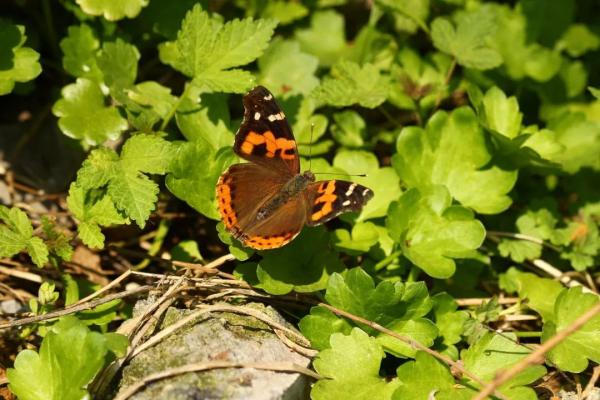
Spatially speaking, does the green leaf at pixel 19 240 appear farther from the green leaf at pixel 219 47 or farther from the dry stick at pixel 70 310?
the green leaf at pixel 219 47

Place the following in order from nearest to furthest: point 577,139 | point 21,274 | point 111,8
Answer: point 21,274
point 111,8
point 577,139

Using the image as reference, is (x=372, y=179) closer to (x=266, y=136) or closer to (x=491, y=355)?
(x=266, y=136)

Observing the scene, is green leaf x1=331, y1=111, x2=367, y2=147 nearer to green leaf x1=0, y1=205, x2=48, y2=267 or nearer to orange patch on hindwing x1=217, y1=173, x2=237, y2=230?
orange patch on hindwing x1=217, y1=173, x2=237, y2=230

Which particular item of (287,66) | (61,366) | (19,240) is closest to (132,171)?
(19,240)

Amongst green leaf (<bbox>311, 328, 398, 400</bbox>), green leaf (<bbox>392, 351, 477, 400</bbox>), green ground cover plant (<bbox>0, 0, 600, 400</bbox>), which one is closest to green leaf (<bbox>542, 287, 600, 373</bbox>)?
green ground cover plant (<bbox>0, 0, 600, 400</bbox>)

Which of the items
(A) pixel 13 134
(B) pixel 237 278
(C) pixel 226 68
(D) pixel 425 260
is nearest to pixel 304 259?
(B) pixel 237 278

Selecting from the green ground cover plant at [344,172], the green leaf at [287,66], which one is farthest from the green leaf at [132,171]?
the green leaf at [287,66]

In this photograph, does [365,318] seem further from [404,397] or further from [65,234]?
[65,234]
